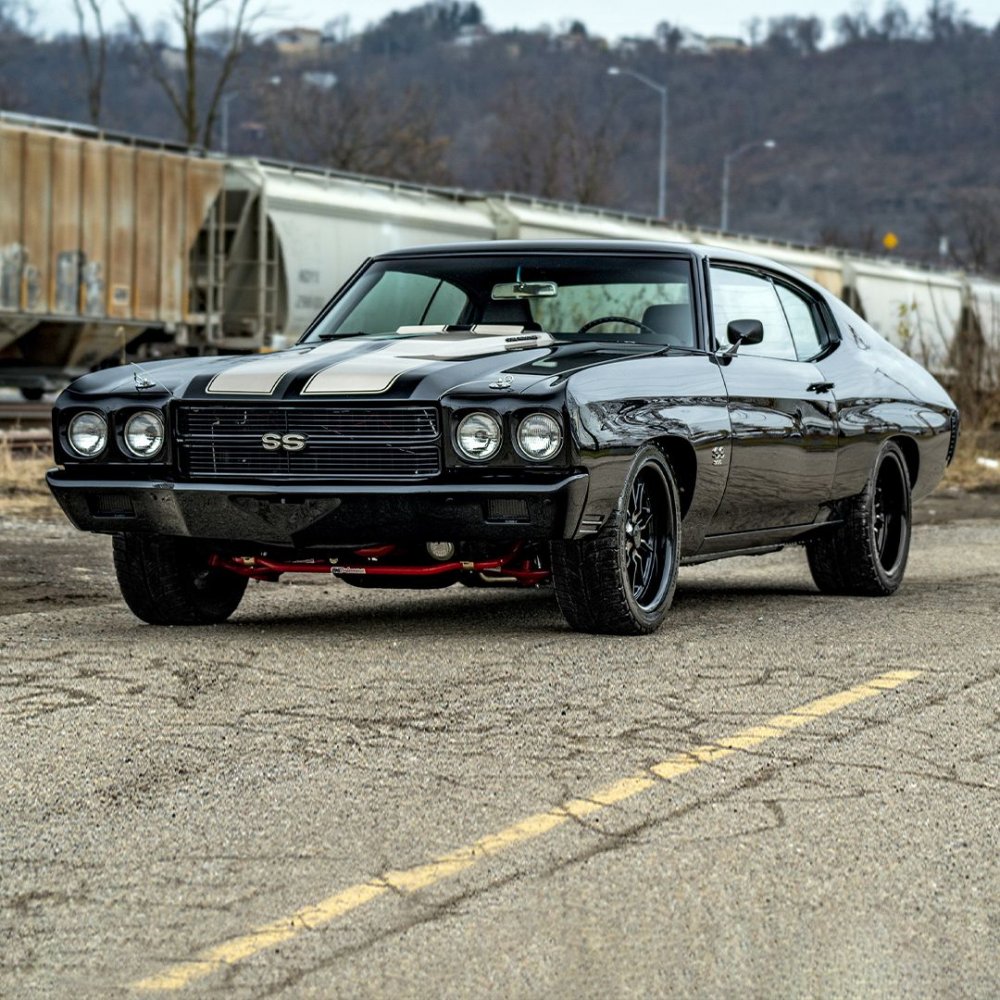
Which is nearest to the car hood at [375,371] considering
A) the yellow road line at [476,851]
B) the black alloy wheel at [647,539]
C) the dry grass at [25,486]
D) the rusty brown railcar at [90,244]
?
the black alloy wheel at [647,539]

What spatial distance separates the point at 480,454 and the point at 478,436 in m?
0.06

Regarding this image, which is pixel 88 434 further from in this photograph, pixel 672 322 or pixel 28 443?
pixel 28 443

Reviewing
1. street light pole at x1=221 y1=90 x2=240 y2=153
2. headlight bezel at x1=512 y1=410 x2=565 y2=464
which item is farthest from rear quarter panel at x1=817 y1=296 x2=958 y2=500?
street light pole at x1=221 y1=90 x2=240 y2=153

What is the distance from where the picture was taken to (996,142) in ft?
489

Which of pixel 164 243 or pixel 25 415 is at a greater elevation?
pixel 164 243

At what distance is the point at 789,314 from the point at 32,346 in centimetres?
1661

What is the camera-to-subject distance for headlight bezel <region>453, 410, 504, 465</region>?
705cm

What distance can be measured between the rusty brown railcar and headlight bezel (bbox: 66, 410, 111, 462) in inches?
625

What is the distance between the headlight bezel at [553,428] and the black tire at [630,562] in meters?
0.36

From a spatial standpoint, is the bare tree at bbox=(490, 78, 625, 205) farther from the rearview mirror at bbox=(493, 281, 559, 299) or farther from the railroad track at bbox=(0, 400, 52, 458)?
the rearview mirror at bbox=(493, 281, 559, 299)

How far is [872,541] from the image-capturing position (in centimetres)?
950

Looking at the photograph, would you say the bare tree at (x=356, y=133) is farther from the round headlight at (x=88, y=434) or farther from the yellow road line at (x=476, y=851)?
the yellow road line at (x=476, y=851)

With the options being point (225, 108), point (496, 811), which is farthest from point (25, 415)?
point (225, 108)

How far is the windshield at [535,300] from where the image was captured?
8383 mm
